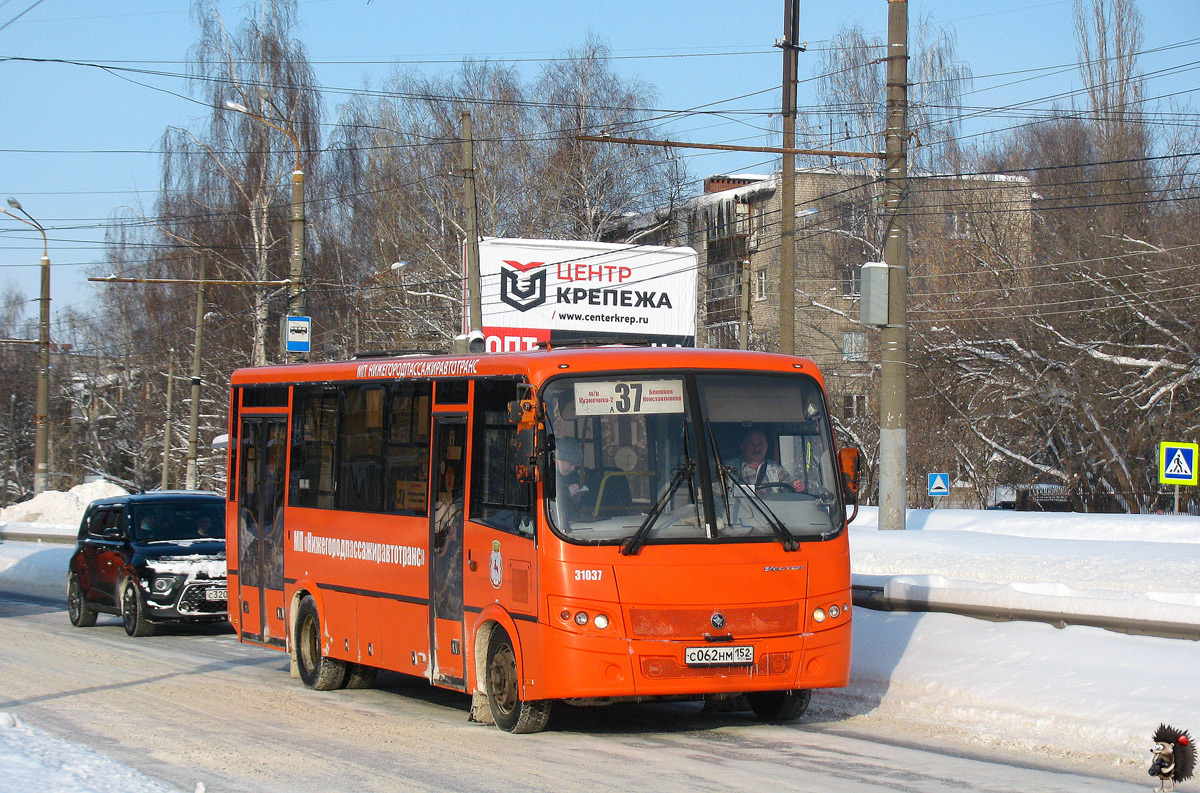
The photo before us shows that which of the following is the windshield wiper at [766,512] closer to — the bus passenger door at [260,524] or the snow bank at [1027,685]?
the snow bank at [1027,685]

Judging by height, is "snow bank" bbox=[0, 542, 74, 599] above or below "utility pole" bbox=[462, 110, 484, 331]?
below

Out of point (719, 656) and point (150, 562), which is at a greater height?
point (719, 656)

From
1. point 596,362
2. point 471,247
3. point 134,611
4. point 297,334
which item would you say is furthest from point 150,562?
point 471,247

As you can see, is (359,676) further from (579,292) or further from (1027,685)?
(579,292)

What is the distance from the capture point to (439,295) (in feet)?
137

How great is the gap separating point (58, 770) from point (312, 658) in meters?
5.05

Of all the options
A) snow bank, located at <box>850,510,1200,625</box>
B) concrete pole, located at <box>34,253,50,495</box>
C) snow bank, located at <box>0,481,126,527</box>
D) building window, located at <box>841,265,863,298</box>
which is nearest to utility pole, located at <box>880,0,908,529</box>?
snow bank, located at <box>850,510,1200,625</box>

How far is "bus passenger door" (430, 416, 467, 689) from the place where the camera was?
10.0m

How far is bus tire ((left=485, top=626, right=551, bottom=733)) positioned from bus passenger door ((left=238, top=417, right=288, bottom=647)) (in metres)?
3.90

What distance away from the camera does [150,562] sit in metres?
16.6

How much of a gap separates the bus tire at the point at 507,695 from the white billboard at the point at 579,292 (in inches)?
891

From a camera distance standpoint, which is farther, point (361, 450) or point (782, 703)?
point (361, 450)

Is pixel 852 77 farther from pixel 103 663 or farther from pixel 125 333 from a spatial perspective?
pixel 103 663

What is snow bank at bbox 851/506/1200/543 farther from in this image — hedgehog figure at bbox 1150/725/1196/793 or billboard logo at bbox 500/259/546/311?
hedgehog figure at bbox 1150/725/1196/793
